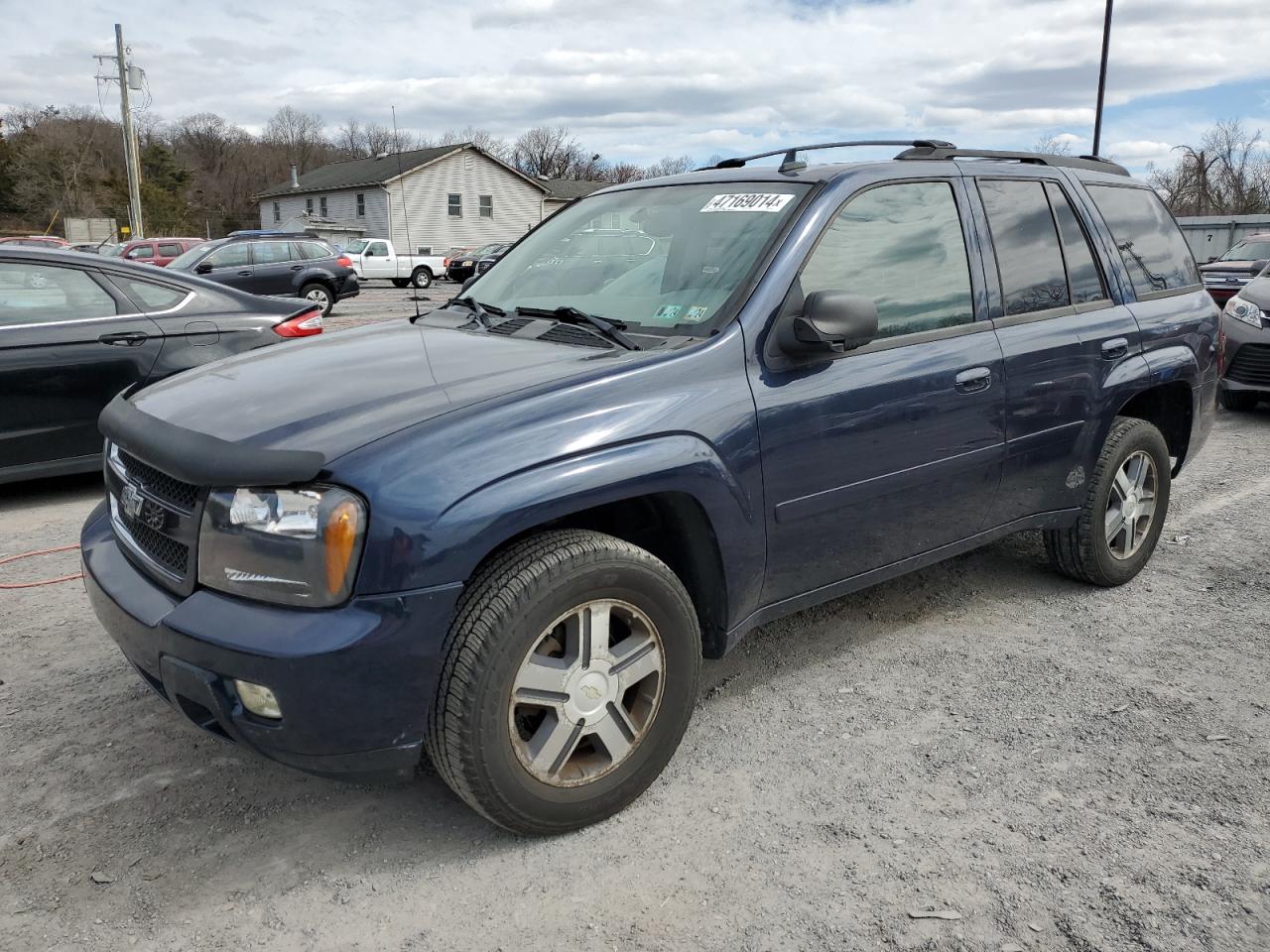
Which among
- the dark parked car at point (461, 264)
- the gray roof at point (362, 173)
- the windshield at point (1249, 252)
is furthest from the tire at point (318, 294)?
the gray roof at point (362, 173)

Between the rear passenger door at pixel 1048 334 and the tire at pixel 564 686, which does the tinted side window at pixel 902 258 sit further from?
the tire at pixel 564 686

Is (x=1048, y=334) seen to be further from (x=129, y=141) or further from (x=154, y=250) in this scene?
(x=129, y=141)

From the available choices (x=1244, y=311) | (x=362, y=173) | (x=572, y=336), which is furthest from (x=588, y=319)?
(x=362, y=173)

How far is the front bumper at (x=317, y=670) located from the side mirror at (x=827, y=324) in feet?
4.27

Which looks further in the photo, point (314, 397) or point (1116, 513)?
point (1116, 513)

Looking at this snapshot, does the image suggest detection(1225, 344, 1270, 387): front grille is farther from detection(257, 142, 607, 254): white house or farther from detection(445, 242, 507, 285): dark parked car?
detection(257, 142, 607, 254): white house

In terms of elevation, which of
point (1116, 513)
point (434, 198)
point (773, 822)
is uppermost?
point (434, 198)

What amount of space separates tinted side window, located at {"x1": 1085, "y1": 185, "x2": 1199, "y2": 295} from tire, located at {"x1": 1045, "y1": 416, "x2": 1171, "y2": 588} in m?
0.67

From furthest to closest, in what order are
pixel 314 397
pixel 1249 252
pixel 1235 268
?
pixel 1249 252
pixel 1235 268
pixel 314 397

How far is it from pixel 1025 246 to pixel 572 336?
1.93 meters

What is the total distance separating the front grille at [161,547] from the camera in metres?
2.62

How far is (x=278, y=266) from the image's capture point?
67.4ft

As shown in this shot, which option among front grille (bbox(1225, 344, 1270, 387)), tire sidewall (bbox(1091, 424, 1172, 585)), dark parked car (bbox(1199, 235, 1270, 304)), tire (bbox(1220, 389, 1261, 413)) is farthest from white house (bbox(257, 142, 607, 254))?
tire sidewall (bbox(1091, 424, 1172, 585))

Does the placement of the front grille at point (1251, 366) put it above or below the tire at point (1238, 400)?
above
